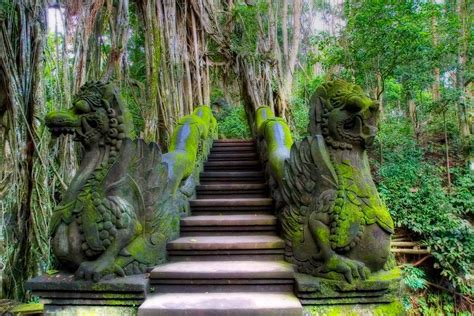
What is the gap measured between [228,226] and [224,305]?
95 cm

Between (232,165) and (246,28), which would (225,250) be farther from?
(246,28)

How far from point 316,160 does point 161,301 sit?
142cm

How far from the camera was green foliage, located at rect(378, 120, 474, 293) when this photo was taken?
18.5 feet

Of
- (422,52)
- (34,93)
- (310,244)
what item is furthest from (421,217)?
(34,93)

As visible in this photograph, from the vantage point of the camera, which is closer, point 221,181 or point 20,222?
point 20,222

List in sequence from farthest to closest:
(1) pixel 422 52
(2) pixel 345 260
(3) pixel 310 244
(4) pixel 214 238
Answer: (1) pixel 422 52, (4) pixel 214 238, (3) pixel 310 244, (2) pixel 345 260

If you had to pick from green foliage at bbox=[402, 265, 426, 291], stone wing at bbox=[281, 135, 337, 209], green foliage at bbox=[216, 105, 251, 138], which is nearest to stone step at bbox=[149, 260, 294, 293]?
stone wing at bbox=[281, 135, 337, 209]

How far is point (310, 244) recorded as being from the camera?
245 centimetres

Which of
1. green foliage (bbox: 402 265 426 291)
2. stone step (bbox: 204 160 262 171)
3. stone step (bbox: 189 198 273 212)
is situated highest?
stone step (bbox: 204 160 262 171)

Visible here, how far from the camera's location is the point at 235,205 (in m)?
3.57

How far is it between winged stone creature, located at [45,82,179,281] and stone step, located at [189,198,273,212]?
887 mm

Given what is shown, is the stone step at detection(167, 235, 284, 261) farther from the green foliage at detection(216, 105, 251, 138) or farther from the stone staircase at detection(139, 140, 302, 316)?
the green foliage at detection(216, 105, 251, 138)

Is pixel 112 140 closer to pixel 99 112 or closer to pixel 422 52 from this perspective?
pixel 99 112

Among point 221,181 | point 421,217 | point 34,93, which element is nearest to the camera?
point 34,93
